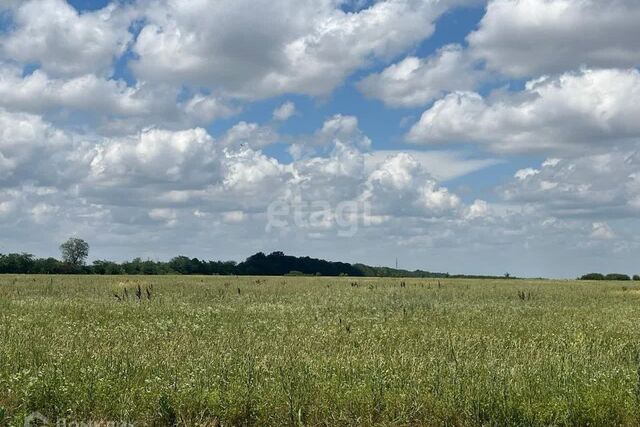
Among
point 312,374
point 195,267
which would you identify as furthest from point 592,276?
point 312,374

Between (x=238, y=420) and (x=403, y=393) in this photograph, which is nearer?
(x=238, y=420)

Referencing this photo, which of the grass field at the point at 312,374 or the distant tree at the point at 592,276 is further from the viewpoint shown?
the distant tree at the point at 592,276

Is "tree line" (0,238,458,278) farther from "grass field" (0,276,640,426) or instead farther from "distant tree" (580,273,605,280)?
"grass field" (0,276,640,426)

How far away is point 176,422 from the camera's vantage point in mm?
8234

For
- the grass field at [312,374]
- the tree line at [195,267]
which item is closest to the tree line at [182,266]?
the tree line at [195,267]

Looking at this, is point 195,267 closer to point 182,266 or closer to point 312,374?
point 182,266

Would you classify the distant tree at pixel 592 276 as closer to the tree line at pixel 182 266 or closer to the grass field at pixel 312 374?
the tree line at pixel 182 266

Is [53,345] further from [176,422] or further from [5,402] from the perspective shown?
[176,422]

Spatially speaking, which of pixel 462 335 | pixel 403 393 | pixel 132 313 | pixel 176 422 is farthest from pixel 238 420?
pixel 132 313

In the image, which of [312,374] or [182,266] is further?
[182,266]

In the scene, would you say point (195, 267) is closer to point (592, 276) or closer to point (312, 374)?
point (592, 276)

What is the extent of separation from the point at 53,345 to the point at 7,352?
1183 mm

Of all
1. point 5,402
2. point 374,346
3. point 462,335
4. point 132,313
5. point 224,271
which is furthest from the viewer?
point 224,271

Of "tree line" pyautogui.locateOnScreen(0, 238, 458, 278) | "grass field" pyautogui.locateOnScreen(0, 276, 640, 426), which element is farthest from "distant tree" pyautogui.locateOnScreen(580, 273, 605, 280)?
"grass field" pyautogui.locateOnScreen(0, 276, 640, 426)
